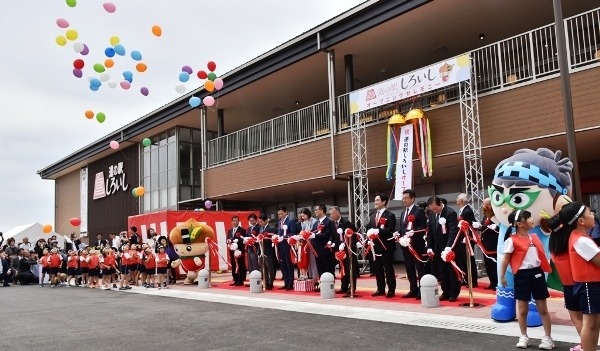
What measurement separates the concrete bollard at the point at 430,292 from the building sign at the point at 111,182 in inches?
942

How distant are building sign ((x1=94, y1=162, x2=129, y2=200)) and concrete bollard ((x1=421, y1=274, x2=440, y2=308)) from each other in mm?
23927

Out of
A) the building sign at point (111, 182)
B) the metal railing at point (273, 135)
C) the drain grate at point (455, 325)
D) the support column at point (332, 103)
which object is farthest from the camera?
the building sign at point (111, 182)

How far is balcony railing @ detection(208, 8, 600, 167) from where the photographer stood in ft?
38.6

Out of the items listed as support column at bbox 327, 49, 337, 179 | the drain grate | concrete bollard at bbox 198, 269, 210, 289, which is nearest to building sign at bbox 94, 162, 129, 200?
concrete bollard at bbox 198, 269, 210, 289

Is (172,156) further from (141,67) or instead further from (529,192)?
(529,192)

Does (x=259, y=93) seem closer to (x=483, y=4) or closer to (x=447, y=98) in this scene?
(x=447, y=98)

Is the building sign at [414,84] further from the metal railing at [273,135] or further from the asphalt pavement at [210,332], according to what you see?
the asphalt pavement at [210,332]

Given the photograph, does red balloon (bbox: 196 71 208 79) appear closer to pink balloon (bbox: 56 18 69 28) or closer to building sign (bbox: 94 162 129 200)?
pink balloon (bbox: 56 18 69 28)

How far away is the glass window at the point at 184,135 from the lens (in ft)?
83.4

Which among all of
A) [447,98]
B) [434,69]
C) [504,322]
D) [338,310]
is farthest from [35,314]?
[447,98]

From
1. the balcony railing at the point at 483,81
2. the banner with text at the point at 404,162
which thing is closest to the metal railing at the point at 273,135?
Result: the balcony railing at the point at 483,81

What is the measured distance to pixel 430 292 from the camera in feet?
28.3

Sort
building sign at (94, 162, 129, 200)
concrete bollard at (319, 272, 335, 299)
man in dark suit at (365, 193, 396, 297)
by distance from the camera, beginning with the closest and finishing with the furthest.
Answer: man in dark suit at (365, 193, 396, 297)
concrete bollard at (319, 272, 335, 299)
building sign at (94, 162, 129, 200)

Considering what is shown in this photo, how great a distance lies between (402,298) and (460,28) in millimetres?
8540
